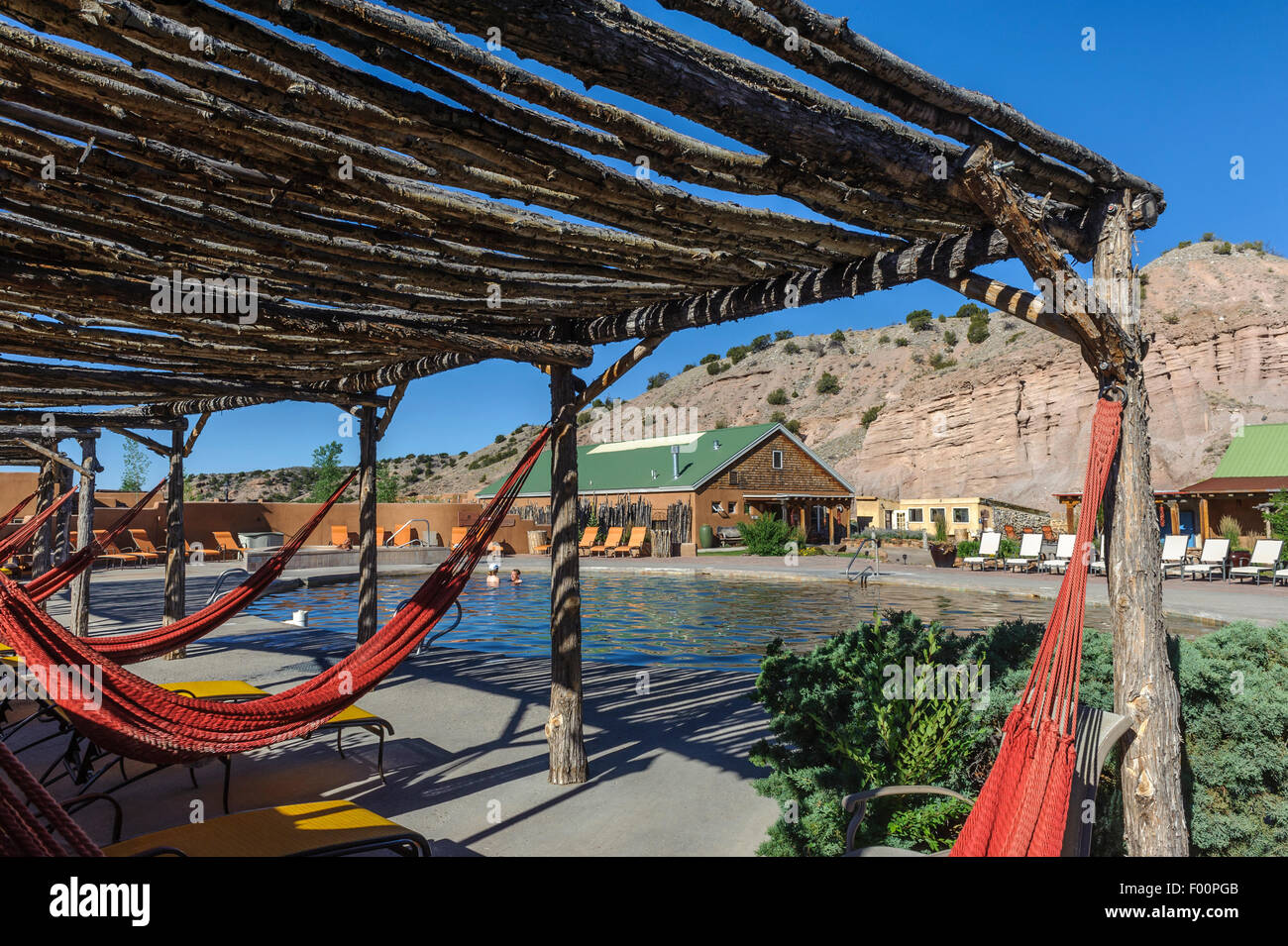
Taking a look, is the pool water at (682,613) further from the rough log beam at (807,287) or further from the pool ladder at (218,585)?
the rough log beam at (807,287)

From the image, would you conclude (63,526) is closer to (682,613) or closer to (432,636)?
(432,636)

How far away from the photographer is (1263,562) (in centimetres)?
1633

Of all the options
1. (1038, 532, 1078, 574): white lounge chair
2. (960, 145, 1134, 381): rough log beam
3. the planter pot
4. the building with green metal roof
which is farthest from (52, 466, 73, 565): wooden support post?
the building with green metal roof

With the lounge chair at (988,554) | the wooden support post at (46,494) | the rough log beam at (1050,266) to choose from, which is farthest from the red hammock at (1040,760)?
the lounge chair at (988,554)

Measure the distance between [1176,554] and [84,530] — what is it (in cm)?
1993

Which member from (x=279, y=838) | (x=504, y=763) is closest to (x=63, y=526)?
(x=504, y=763)

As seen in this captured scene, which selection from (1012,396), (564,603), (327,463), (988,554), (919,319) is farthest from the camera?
(919,319)

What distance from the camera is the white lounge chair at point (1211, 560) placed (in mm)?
16547

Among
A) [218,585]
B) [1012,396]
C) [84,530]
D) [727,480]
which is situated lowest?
[218,585]

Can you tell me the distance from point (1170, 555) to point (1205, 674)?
54.8 feet

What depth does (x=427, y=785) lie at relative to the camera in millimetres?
4539

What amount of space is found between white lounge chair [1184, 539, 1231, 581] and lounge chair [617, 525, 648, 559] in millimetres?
16481

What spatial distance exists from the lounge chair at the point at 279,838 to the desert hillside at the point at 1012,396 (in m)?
30.9
